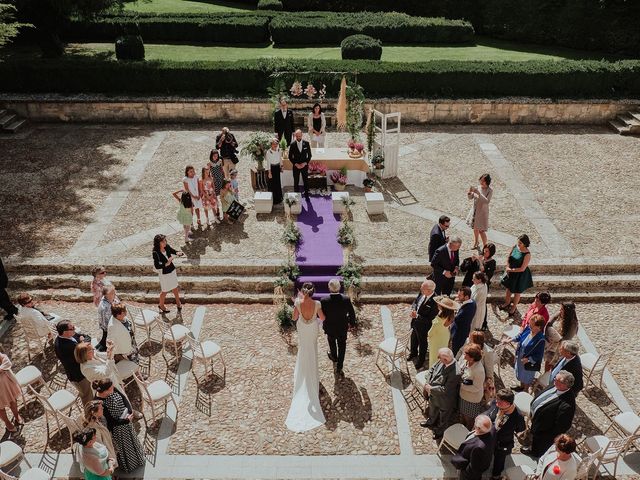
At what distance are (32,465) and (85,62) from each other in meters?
17.7

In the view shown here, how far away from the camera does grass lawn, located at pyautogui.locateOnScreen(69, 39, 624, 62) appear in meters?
24.4

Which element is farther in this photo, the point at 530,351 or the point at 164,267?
the point at 164,267

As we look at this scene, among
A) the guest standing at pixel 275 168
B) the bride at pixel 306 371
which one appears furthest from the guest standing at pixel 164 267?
the guest standing at pixel 275 168

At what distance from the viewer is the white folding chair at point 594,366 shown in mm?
8602

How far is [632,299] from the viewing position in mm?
11102

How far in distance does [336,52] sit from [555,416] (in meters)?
21.4

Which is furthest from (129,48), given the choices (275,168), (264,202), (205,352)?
(205,352)

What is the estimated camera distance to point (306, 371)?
8.41m

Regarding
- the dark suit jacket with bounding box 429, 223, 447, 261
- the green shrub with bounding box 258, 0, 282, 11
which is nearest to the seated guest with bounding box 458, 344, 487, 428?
the dark suit jacket with bounding box 429, 223, 447, 261

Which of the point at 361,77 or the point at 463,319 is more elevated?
the point at 361,77

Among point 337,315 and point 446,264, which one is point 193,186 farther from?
point 446,264

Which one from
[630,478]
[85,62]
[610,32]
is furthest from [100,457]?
[610,32]

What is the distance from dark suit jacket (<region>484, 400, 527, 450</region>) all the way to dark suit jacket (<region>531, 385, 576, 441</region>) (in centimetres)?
46

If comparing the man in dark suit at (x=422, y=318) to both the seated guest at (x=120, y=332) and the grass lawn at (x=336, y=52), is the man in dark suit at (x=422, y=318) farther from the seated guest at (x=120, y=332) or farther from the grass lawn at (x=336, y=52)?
the grass lawn at (x=336, y=52)
